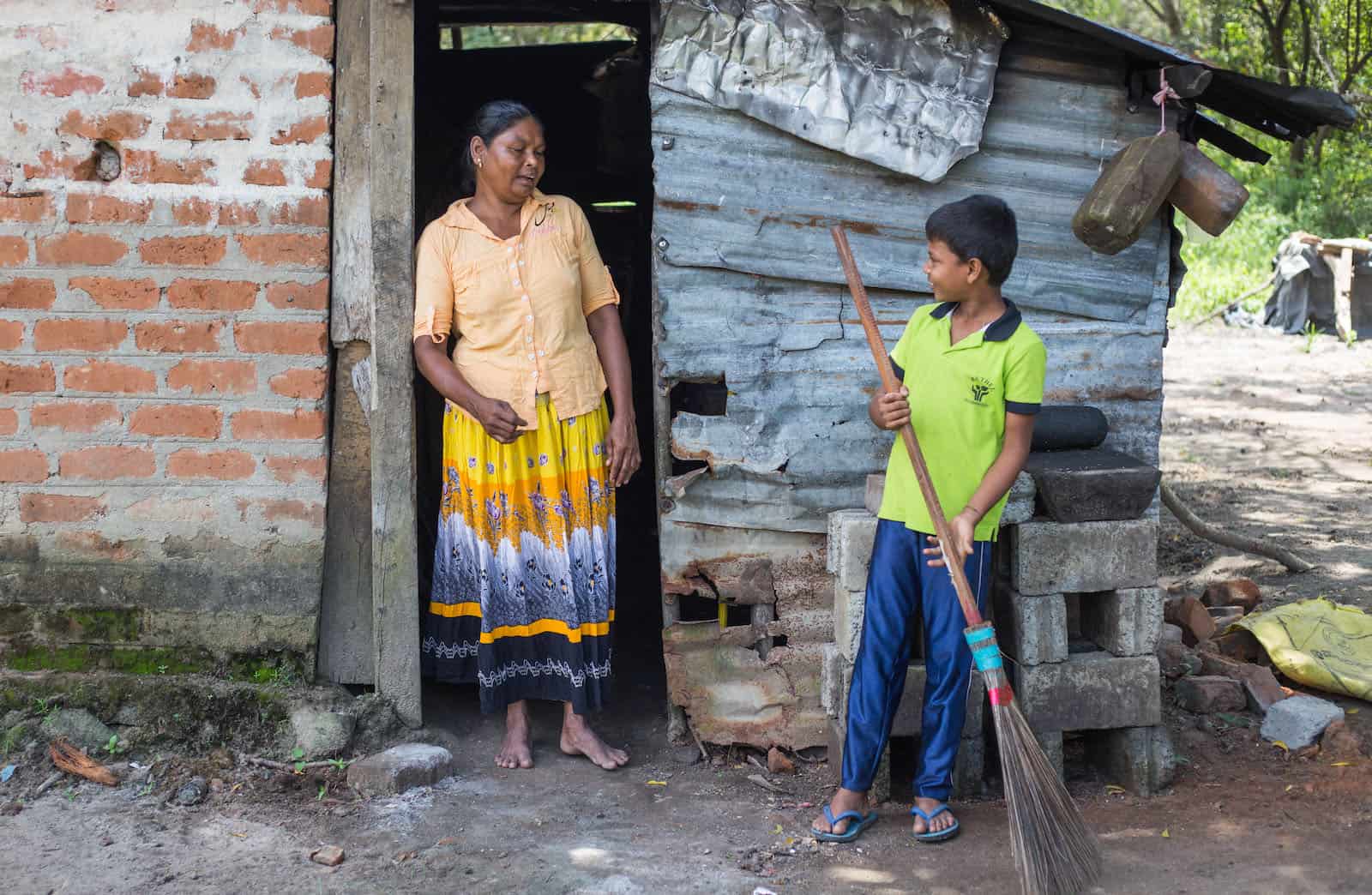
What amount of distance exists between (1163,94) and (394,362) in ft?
7.98

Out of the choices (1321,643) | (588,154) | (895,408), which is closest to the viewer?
(895,408)

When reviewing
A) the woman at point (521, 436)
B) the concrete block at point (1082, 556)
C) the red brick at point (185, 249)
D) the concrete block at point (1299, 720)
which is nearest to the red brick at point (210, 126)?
the red brick at point (185, 249)

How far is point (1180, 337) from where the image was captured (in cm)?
1363

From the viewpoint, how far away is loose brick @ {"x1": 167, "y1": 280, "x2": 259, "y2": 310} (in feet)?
13.0

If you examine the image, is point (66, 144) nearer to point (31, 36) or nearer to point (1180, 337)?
point (31, 36)

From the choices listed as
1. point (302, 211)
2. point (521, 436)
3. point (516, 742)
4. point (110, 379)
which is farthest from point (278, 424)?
point (516, 742)

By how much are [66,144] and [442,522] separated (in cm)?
158

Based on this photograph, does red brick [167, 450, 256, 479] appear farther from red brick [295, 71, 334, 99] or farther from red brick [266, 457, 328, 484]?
red brick [295, 71, 334, 99]

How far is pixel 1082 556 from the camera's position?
3732 mm

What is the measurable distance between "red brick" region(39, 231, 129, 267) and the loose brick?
196mm

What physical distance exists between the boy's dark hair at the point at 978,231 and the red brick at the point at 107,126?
2.35m

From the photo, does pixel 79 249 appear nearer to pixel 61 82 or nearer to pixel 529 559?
pixel 61 82

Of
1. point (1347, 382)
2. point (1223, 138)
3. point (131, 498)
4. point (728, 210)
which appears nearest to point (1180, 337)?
point (1347, 382)

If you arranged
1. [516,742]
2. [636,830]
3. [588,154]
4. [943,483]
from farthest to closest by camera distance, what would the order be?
[588,154] → [516,742] → [636,830] → [943,483]
